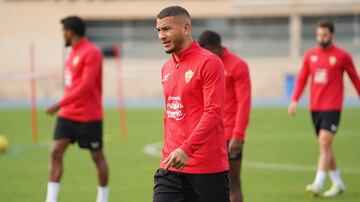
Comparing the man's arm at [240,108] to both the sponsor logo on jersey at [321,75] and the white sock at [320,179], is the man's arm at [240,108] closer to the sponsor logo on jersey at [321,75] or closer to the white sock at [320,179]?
the white sock at [320,179]

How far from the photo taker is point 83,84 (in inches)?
419

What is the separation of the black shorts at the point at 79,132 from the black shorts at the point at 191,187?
4164 mm

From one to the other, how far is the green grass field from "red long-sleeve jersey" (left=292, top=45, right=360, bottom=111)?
1361mm

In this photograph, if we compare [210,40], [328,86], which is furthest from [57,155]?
[328,86]

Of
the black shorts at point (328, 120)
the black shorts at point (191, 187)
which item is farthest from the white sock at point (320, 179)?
the black shorts at point (191, 187)

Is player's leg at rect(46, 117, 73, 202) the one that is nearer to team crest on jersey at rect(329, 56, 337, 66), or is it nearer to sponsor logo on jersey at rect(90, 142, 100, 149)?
sponsor logo on jersey at rect(90, 142, 100, 149)

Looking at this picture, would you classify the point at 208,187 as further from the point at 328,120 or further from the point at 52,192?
the point at 328,120

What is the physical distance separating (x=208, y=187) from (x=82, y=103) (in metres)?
4.45

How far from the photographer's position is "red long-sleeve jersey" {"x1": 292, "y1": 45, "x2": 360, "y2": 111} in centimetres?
1218

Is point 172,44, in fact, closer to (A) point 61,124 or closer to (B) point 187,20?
(B) point 187,20

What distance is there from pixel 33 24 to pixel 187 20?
141 ft

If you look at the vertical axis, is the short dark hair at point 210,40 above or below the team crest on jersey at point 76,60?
above

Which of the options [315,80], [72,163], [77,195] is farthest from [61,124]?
[72,163]

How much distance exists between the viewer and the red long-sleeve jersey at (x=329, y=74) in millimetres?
12180
